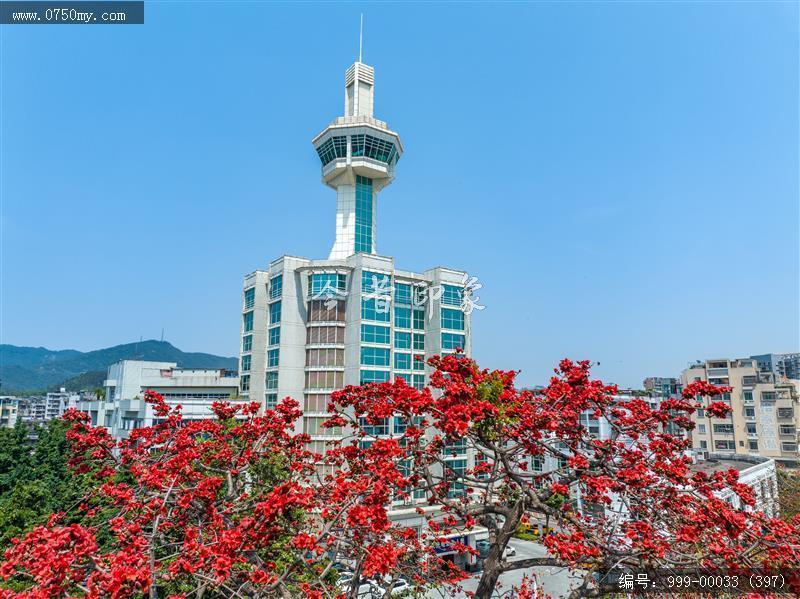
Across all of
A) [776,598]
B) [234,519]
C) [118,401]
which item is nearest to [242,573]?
[234,519]

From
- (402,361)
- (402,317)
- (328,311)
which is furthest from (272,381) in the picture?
(402,317)

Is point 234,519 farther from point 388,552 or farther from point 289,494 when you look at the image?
point 388,552

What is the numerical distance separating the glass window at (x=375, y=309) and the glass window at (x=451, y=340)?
17.8 ft

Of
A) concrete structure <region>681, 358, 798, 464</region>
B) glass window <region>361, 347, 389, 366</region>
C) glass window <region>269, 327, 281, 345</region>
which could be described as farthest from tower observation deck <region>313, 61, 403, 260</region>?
concrete structure <region>681, 358, 798, 464</region>

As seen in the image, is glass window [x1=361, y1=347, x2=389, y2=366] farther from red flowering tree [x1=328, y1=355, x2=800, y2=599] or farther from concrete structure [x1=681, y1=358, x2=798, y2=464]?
concrete structure [x1=681, y1=358, x2=798, y2=464]

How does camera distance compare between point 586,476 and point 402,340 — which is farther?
point 402,340

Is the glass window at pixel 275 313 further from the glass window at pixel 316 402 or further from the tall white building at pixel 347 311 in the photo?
the glass window at pixel 316 402

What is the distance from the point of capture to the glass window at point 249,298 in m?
38.6

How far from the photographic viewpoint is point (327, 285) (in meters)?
34.8

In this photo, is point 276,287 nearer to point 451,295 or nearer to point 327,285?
point 327,285

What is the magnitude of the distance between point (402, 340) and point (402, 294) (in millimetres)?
3885

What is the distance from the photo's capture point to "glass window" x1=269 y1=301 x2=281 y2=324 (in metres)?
35.3

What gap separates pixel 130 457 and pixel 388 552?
24.2 ft

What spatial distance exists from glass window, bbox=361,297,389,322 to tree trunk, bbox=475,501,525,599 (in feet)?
84.8
